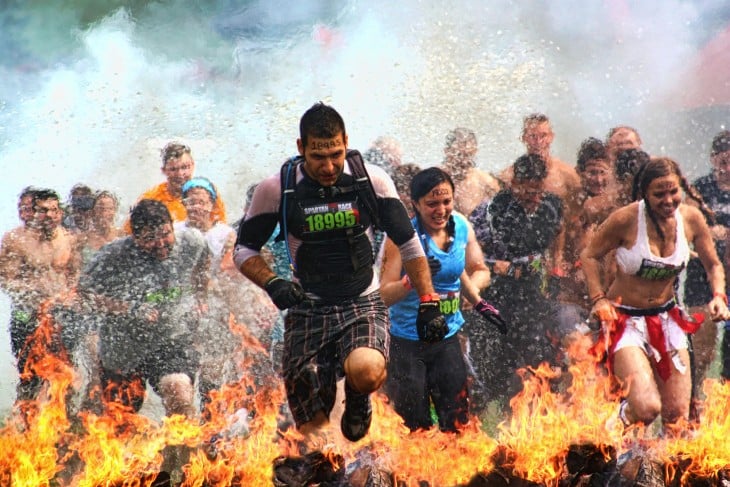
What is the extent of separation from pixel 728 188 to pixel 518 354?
6.48ft

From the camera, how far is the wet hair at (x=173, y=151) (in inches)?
277

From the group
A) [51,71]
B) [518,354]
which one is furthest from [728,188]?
[51,71]

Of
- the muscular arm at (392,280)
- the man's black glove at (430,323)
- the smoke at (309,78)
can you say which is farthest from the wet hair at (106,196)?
the man's black glove at (430,323)

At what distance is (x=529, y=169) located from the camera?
6.79 m

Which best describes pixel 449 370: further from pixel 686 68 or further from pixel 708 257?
pixel 686 68

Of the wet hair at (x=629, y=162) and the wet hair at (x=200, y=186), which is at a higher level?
the wet hair at (x=200, y=186)

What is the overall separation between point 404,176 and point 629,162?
1.67 meters

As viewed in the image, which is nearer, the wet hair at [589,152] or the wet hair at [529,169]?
the wet hair at [529,169]

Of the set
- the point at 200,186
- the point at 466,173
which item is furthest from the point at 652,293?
the point at 200,186

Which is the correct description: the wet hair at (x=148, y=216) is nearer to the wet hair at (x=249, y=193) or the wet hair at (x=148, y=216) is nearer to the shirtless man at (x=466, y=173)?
the wet hair at (x=249, y=193)

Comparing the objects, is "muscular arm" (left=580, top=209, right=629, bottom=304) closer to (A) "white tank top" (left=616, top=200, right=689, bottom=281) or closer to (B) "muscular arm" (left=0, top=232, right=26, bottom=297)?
(A) "white tank top" (left=616, top=200, right=689, bottom=281)

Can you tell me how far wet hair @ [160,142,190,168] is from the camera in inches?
277

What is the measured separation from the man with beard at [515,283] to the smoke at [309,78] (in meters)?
0.62

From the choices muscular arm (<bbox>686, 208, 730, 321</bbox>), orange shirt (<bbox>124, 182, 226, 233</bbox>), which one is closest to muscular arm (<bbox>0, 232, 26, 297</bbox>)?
orange shirt (<bbox>124, 182, 226, 233</bbox>)
